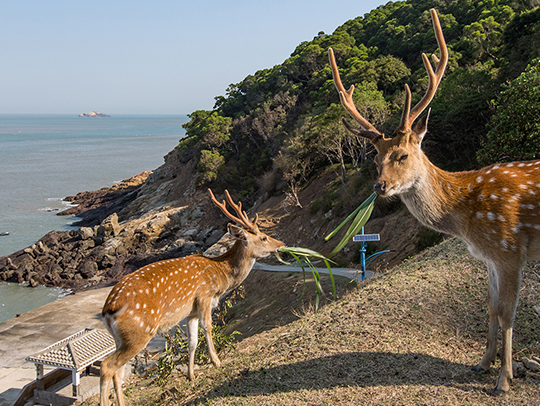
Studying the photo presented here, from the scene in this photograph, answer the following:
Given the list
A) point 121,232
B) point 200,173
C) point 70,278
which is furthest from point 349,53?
point 70,278

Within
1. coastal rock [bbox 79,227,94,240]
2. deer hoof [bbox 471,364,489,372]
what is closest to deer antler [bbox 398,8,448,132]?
deer hoof [bbox 471,364,489,372]

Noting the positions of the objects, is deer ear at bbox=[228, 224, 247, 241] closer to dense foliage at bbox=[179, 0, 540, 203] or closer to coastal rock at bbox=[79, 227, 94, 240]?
dense foliage at bbox=[179, 0, 540, 203]

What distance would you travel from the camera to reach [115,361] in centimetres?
671

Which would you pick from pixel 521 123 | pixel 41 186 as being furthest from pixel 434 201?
pixel 41 186

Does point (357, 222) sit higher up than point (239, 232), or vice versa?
point (357, 222)

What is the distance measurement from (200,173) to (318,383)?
166 feet

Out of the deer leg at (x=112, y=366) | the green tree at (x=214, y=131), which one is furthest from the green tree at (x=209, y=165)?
the deer leg at (x=112, y=366)

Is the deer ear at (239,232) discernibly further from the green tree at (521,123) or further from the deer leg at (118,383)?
the green tree at (521,123)

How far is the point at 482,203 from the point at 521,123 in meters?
12.0

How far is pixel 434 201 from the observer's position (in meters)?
5.64

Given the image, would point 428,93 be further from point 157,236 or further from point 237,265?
point 157,236

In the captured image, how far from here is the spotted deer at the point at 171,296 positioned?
266 inches

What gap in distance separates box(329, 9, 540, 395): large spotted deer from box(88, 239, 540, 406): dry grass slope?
602 mm

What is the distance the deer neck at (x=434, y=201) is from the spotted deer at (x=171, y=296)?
4016 millimetres
